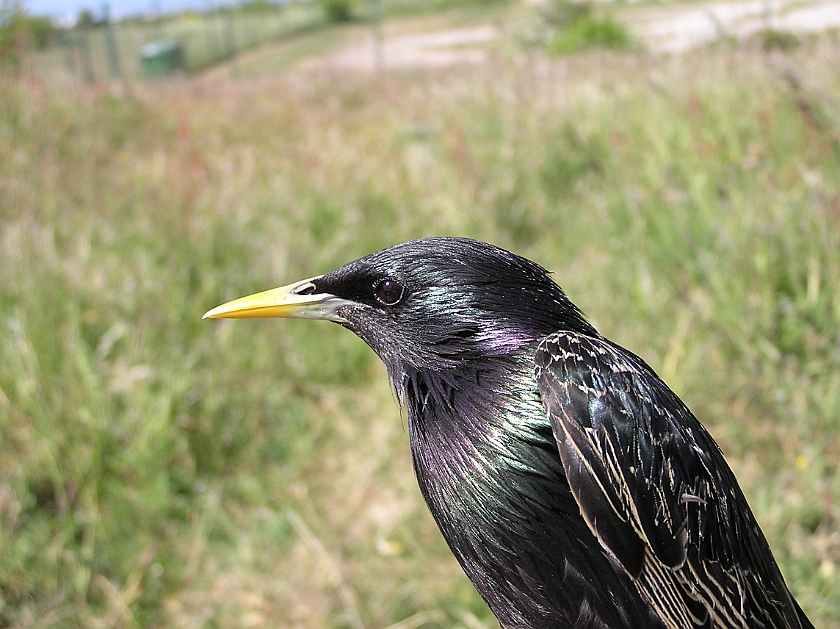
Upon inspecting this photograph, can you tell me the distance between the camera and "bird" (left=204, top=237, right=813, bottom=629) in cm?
117

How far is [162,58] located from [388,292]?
2156 centimetres

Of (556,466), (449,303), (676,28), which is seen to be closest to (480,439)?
(556,466)

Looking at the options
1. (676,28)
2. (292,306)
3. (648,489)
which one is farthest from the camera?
(676,28)

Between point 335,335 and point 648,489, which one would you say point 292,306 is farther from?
point 335,335

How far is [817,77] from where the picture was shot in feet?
12.5

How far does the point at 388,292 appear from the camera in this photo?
1.41 m

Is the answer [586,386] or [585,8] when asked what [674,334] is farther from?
[585,8]

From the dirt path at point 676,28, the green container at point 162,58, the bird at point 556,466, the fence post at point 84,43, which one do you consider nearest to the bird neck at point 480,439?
the bird at point 556,466

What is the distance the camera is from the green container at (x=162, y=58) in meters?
20.1

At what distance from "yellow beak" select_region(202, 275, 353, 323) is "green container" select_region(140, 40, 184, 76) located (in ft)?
65.9

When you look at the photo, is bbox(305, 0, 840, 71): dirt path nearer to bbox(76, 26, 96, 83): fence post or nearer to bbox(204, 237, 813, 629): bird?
bbox(204, 237, 813, 629): bird

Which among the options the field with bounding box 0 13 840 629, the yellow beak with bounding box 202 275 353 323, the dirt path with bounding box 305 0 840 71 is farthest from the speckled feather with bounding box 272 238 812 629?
the dirt path with bounding box 305 0 840 71

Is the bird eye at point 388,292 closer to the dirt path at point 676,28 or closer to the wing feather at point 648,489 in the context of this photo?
the wing feather at point 648,489

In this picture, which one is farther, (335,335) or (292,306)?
(335,335)
